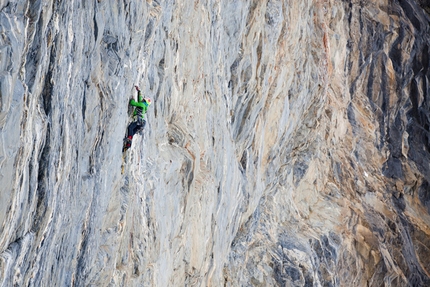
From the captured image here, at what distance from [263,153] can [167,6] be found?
759 cm

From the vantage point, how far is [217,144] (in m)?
15.6

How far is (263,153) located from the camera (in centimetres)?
1880

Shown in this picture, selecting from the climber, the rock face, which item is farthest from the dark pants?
the rock face

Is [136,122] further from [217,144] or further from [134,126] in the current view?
[217,144]

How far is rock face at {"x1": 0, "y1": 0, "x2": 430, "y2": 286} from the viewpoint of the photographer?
324 inches

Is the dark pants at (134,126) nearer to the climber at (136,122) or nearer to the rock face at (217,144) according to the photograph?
the climber at (136,122)

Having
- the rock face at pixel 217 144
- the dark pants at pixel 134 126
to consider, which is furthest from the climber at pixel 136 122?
the rock face at pixel 217 144

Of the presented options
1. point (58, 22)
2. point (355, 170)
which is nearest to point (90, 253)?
point (58, 22)

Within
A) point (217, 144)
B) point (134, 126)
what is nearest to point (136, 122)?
point (134, 126)

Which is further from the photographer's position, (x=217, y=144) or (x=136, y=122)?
(x=217, y=144)

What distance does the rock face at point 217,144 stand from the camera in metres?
8.23

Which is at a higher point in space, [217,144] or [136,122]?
[136,122]

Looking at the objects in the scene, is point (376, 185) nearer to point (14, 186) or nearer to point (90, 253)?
point (90, 253)

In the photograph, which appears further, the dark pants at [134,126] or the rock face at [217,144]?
the dark pants at [134,126]
